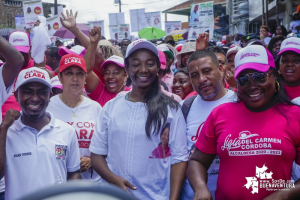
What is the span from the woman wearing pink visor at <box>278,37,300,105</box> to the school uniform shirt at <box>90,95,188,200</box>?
4.98ft

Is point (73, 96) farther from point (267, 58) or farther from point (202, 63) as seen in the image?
point (267, 58)

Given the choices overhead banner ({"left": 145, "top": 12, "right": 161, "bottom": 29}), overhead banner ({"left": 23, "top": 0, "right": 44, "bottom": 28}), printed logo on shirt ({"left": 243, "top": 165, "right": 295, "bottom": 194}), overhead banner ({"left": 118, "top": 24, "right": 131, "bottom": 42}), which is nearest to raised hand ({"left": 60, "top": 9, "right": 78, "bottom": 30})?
printed logo on shirt ({"left": 243, "top": 165, "right": 295, "bottom": 194})

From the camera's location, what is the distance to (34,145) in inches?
116

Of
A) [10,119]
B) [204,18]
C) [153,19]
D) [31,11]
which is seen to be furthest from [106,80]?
[153,19]

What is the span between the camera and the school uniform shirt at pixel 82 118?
3.58m

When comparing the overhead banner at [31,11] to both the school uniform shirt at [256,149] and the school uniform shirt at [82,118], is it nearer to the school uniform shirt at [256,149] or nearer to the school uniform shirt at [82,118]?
the school uniform shirt at [82,118]

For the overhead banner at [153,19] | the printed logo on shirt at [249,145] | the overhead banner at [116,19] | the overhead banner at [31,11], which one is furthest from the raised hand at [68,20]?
the overhead banner at [116,19]

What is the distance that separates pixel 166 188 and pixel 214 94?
0.88 meters

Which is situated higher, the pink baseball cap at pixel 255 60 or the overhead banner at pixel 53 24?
the overhead banner at pixel 53 24

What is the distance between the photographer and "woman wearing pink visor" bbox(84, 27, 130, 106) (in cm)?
428

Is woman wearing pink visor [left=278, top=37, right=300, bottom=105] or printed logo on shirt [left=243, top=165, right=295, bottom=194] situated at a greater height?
woman wearing pink visor [left=278, top=37, right=300, bottom=105]

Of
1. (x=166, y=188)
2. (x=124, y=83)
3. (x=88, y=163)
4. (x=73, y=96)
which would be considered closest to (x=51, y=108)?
(x=73, y=96)

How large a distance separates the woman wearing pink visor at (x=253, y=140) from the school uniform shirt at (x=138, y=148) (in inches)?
10.2

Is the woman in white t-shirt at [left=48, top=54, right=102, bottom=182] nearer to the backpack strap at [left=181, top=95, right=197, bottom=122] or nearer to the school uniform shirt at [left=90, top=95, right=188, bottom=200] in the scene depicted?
the school uniform shirt at [left=90, top=95, right=188, bottom=200]
